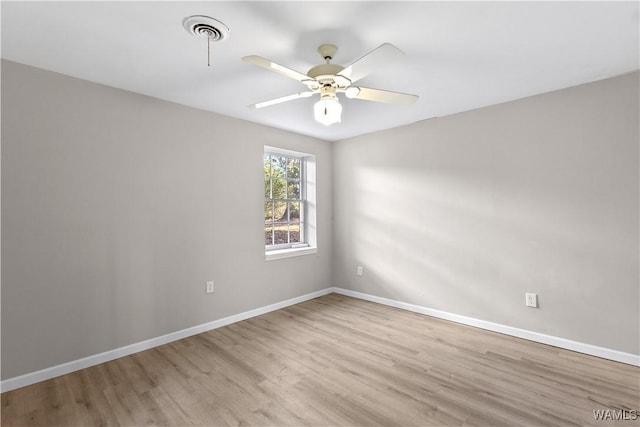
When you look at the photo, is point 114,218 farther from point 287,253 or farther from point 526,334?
point 526,334

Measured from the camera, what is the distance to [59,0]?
1.55m

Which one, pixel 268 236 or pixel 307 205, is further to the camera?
pixel 307 205

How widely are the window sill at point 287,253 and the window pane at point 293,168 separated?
108 centimetres

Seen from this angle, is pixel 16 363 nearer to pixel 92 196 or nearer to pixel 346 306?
pixel 92 196

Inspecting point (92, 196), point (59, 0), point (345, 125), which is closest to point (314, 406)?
Answer: point (92, 196)

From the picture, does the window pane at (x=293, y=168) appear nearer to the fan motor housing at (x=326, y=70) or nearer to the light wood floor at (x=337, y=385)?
the light wood floor at (x=337, y=385)

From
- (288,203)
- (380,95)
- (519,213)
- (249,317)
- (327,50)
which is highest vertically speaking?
(327,50)

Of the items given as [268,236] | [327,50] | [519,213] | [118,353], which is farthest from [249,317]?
[519,213]

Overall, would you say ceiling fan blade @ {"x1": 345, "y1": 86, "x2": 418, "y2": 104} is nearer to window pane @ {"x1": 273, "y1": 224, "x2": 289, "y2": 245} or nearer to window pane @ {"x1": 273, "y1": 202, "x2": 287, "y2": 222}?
window pane @ {"x1": 273, "y1": 202, "x2": 287, "y2": 222}

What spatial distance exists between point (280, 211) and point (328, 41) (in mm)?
2625

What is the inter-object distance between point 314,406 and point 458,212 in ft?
8.16

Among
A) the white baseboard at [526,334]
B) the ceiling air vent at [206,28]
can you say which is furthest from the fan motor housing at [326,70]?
the white baseboard at [526,334]

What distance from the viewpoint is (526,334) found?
2.93 m

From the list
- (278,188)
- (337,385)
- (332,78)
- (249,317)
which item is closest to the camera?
(332,78)
